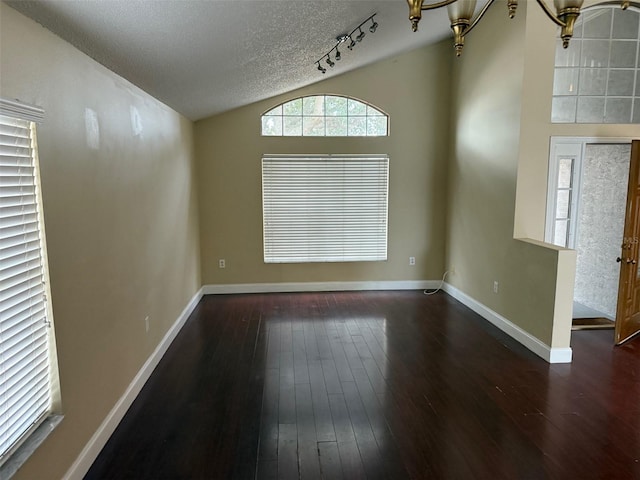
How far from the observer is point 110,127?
2615 millimetres

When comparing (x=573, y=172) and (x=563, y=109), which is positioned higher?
(x=563, y=109)

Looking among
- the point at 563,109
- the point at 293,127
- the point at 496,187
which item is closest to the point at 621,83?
the point at 563,109

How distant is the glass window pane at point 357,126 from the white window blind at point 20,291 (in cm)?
421

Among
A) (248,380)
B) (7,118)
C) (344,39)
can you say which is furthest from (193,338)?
(344,39)

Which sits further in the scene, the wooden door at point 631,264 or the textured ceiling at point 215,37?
the wooden door at point 631,264

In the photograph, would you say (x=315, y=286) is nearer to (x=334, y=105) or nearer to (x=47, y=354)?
(x=334, y=105)

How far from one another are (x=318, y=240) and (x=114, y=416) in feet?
11.6

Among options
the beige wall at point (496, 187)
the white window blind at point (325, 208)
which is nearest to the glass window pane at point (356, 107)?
the white window blind at point (325, 208)

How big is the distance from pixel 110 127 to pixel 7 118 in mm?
1054

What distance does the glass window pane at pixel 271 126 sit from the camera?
5.46 m

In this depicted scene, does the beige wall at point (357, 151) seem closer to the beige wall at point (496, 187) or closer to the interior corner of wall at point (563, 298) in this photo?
the beige wall at point (496, 187)

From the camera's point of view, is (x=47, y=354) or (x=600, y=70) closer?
(x=47, y=354)

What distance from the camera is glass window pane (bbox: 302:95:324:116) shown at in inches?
216

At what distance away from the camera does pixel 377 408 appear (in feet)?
9.12
